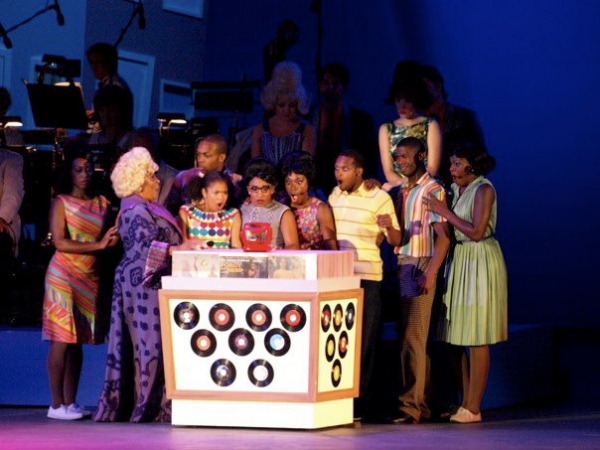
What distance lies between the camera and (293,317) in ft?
24.6

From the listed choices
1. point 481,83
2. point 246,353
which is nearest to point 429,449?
point 246,353

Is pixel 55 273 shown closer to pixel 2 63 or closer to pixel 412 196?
pixel 412 196

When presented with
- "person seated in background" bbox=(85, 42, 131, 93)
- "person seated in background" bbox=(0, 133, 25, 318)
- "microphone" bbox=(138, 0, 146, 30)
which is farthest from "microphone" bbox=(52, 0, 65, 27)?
"person seated in background" bbox=(0, 133, 25, 318)

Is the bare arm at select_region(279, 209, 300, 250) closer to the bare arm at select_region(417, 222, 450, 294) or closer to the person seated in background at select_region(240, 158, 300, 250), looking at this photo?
the person seated in background at select_region(240, 158, 300, 250)

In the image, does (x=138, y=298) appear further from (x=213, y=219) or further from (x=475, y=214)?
(x=475, y=214)

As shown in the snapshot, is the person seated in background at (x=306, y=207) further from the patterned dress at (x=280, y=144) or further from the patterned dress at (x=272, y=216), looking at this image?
the patterned dress at (x=280, y=144)

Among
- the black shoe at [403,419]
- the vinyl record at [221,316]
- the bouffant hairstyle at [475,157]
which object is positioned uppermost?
the bouffant hairstyle at [475,157]

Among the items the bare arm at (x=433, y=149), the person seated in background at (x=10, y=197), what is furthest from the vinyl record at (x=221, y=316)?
the person seated in background at (x=10, y=197)

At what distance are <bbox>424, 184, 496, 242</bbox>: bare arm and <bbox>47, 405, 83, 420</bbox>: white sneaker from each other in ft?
7.37

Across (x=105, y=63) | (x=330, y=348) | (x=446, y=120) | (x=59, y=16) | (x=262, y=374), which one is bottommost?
(x=262, y=374)

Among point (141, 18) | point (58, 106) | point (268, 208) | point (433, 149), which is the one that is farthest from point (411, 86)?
point (141, 18)

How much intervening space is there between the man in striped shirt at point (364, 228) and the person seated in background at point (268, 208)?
324 mm

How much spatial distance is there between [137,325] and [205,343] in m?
0.61

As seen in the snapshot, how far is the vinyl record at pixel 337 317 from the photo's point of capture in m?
7.63
